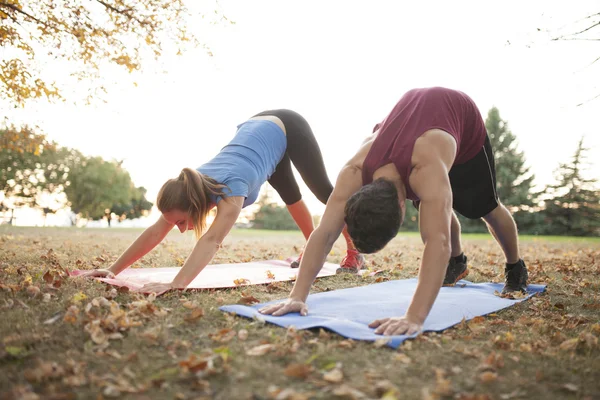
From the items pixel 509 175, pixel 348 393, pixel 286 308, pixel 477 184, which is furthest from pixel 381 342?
pixel 509 175

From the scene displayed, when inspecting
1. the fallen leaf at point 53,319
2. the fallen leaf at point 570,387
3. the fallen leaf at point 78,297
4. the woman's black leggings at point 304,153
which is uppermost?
the woman's black leggings at point 304,153

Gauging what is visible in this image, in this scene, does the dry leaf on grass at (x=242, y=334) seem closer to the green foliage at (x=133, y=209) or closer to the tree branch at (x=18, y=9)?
the tree branch at (x=18, y=9)

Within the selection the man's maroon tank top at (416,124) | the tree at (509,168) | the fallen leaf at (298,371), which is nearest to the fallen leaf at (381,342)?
the fallen leaf at (298,371)

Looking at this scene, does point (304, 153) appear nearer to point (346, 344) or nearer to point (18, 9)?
point (346, 344)

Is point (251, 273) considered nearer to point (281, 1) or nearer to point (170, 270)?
point (170, 270)

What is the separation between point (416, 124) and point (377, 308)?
1386 mm

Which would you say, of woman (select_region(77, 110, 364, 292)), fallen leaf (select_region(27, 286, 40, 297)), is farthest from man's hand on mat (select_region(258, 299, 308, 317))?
fallen leaf (select_region(27, 286, 40, 297))

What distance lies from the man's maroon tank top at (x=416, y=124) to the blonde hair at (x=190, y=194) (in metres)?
1.46

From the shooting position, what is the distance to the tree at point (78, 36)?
6.12 m

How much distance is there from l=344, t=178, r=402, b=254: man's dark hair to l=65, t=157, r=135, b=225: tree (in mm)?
45441

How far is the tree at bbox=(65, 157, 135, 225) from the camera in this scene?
42.9 metres

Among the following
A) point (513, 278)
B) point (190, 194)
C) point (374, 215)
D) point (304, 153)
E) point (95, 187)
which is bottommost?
point (513, 278)

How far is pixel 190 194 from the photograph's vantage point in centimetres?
364

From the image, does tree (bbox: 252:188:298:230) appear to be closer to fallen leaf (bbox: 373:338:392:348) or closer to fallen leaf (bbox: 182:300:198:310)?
fallen leaf (bbox: 182:300:198:310)
